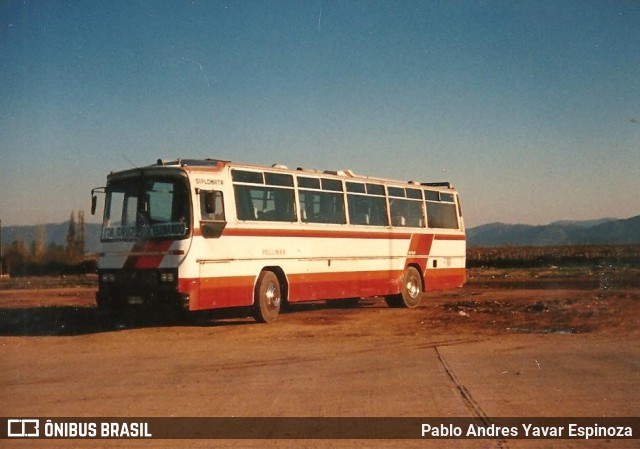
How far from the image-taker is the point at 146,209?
1544cm

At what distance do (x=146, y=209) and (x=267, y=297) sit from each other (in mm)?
3277

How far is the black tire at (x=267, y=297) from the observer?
655 inches

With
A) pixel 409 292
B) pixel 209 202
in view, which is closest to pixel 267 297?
pixel 209 202

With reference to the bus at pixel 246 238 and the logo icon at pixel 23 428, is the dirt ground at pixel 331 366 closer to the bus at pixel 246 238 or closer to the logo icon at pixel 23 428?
the logo icon at pixel 23 428

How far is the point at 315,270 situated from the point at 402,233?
13.9ft

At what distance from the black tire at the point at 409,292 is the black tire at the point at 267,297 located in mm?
5394

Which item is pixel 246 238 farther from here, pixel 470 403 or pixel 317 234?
pixel 470 403

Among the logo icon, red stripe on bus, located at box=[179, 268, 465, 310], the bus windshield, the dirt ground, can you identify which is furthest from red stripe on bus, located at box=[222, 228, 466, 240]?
the logo icon

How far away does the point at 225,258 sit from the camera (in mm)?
15508

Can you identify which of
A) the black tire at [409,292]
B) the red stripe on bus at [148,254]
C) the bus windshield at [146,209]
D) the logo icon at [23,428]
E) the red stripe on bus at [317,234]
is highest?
the bus windshield at [146,209]

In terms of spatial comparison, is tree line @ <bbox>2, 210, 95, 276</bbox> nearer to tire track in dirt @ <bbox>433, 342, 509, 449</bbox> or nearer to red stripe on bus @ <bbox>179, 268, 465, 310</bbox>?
red stripe on bus @ <bbox>179, 268, 465, 310</bbox>

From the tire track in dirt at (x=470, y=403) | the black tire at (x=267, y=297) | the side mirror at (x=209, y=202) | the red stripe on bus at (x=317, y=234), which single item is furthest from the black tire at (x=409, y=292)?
the tire track in dirt at (x=470, y=403)

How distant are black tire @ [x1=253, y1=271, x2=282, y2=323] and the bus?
0.08 feet

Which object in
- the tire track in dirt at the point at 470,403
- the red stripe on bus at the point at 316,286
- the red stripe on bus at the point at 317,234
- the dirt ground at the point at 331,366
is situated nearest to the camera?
the tire track in dirt at the point at 470,403
